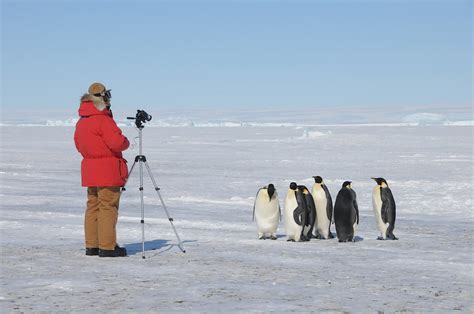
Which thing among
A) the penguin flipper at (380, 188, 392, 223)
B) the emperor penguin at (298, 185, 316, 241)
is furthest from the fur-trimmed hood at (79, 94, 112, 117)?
the penguin flipper at (380, 188, 392, 223)

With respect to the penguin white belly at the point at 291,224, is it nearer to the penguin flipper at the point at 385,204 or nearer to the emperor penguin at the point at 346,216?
the emperor penguin at the point at 346,216

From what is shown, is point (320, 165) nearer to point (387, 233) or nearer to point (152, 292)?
point (387, 233)

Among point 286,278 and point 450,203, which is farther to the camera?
point 450,203

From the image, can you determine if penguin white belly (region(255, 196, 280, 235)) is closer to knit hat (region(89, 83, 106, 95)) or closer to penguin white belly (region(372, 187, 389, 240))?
penguin white belly (region(372, 187, 389, 240))

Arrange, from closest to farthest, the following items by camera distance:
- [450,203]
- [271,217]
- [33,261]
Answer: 1. [33,261]
2. [271,217]
3. [450,203]

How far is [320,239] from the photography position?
30.9ft

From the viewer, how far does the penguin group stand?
29.6ft

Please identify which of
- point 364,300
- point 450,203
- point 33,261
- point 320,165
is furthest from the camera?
point 320,165

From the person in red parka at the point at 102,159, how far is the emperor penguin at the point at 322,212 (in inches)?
122

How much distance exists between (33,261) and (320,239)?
387 cm

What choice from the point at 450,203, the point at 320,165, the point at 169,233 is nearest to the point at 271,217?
the point at 169,233

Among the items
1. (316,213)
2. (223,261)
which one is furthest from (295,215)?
(223,261)

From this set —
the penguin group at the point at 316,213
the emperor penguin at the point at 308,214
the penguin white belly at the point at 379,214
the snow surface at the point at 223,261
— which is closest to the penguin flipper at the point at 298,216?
the penguin group at the point at 316,213

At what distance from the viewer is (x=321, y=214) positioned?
9445 millimetres
